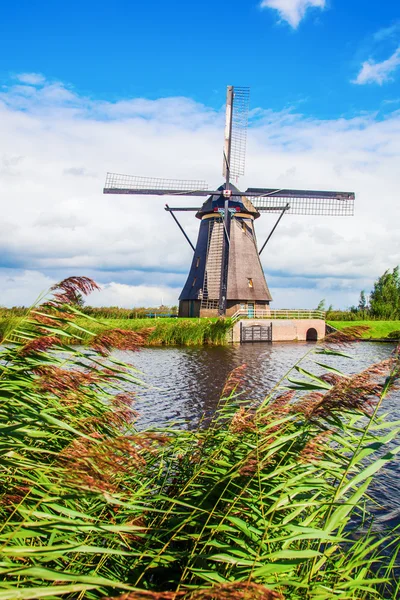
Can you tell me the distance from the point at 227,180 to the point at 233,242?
12.6 feet

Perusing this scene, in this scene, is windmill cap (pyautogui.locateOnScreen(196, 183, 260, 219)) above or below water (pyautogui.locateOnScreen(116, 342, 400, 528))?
above

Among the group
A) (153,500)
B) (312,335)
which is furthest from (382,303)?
(153,500)

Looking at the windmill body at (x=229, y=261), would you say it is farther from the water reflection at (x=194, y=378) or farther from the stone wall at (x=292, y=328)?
the water reflection at (x=194, y=378)

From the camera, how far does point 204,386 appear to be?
40.1ft

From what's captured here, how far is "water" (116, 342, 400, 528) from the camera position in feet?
18.1

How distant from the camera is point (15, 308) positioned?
95.0ft

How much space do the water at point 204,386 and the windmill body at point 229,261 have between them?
8.34 m

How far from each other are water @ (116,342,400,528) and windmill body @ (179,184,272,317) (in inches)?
329

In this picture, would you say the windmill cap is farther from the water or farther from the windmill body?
the water

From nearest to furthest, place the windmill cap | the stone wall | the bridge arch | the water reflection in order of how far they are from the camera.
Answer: the water reflection → the windmill cap → the stone wall → the bridge arch

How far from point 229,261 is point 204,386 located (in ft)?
60.3

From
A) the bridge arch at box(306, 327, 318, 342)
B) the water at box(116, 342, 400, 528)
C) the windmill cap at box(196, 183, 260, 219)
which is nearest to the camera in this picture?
the water at box(116, 342, 400, 528)

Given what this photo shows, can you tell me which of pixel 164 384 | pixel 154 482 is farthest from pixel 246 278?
pixel 154 482

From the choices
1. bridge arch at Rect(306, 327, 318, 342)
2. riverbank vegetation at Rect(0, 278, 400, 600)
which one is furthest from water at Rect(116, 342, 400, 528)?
bridge arch at Rect(306, 327, 318, 342)
